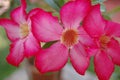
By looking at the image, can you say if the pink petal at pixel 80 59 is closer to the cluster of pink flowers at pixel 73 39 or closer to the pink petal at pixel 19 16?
the cluster of pink flowers at pixel 73 39

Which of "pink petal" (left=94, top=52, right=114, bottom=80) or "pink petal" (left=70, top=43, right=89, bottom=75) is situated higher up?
"pink petal" (left=70, top=43, right=89, bottom=75)

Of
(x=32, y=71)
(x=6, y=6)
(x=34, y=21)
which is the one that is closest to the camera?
(x=34, y=21)

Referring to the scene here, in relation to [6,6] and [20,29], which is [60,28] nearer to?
[20,29]

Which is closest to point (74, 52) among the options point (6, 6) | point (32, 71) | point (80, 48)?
point (80, 48)

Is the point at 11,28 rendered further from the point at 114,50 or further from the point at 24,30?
the point at 114,50

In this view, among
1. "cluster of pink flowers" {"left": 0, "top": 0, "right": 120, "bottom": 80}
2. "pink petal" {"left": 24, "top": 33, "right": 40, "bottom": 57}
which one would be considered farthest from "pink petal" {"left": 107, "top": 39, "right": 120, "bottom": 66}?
A: "pink petal" {"left": 24, "top": 33, "right": 40, "bottom": 57}

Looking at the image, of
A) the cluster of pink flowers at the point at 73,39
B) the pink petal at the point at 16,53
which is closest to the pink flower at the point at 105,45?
the cluster of pink flowers at the point at 73,39

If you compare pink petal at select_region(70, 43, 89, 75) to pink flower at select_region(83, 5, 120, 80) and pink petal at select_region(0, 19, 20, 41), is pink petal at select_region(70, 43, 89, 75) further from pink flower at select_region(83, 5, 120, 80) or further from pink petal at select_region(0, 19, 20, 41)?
pink petal at select_region(0, 19, 20, 41)

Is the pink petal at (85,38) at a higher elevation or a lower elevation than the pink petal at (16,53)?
higher
